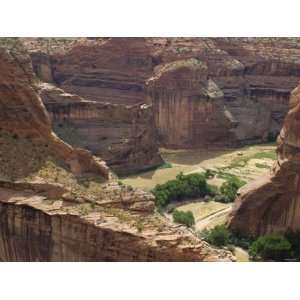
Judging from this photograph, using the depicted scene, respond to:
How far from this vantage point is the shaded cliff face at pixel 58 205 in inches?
1017

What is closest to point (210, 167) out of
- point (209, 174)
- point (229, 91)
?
point (209, 174)

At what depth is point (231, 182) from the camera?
52.3 meters

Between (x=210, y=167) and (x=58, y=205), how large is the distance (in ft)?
117

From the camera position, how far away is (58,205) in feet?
89.8

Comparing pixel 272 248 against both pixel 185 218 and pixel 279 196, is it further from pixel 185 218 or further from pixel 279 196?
pixel 185 218

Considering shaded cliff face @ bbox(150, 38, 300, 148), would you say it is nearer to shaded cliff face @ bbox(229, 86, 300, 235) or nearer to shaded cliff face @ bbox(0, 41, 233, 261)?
shaded cliff face @ bbox(229, 86, 300, 235)

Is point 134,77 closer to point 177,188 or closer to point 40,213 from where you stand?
point 177,188

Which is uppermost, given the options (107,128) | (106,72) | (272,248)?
(106,72)

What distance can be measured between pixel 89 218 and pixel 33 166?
5.00m

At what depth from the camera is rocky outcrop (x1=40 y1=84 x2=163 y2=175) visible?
2053 inches

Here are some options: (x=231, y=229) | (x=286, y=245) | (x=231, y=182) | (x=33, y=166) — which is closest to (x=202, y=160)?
(x=231, y=182)

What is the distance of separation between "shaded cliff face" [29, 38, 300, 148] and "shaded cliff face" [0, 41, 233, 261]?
34876mm

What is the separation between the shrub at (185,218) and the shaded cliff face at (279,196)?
12.3 feet

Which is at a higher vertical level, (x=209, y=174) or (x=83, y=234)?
(x=83, y=234)
